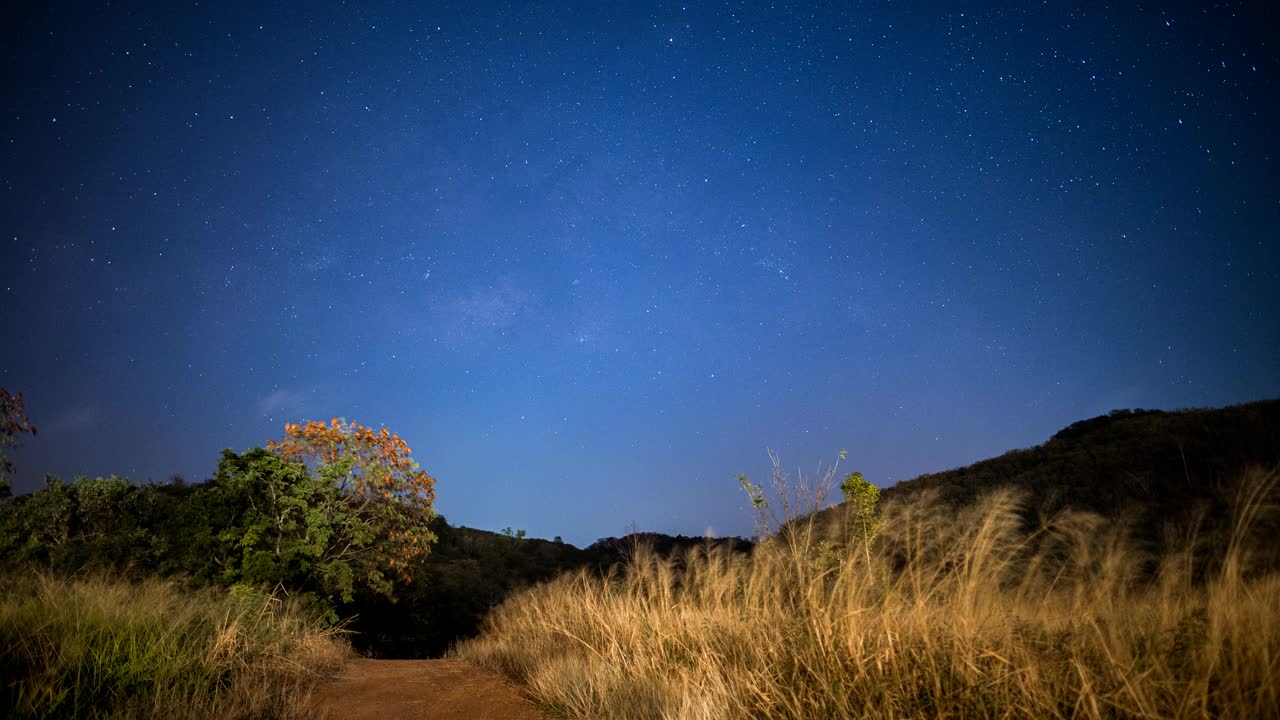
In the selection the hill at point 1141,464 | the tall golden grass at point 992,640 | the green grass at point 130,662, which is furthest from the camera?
the hill at point 1141,464

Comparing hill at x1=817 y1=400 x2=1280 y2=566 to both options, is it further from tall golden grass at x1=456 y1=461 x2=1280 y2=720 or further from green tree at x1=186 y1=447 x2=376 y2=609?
tall golden grass at x1=456 y1=461 x2=1280 y2=720

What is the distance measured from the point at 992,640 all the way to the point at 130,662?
5.90 meters

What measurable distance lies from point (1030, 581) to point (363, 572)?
12.4 metres

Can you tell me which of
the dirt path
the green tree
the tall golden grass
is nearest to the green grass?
the dirt path

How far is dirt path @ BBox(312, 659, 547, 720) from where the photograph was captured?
5.09 metres

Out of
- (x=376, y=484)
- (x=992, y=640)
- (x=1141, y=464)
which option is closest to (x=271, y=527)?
(x=376, y=484)

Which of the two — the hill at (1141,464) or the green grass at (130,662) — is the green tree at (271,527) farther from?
the hill at (1141,464)

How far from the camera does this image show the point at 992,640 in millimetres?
2863

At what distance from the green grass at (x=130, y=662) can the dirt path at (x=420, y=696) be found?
15.7 inches

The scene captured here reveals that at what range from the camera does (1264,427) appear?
21.1 m

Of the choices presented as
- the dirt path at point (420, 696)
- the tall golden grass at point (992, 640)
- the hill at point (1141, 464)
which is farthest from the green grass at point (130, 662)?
the hill at point (1141, 464)

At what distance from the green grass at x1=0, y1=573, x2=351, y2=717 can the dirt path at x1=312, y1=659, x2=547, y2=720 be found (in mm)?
400

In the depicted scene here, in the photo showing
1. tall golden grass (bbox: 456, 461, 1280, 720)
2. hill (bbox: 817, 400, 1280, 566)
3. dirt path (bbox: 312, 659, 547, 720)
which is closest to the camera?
tall golden grass (bbox: 456, 461, 1280, 720)

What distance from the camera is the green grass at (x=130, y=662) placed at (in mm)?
3822
